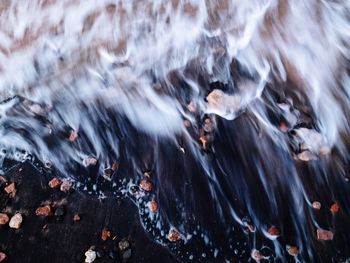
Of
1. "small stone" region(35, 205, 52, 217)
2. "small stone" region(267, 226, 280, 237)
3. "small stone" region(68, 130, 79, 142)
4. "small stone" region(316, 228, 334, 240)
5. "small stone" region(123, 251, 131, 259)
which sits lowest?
"small stone" region(316, 228, 334, 240)

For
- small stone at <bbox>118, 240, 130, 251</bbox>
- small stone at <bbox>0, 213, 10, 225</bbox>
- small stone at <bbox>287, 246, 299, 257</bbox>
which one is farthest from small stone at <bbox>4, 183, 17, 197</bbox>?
small stone at <bbox>287, 246, 299, 257</bbox>

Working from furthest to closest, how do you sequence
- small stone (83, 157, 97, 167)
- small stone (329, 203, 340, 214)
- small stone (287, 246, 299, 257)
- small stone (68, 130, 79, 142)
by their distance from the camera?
small stone (68, 130, 79, 142), small stone (83, 157, 97, 167), small stone (329, 203, 340, 214), small stone (287, 246, 299, 257)

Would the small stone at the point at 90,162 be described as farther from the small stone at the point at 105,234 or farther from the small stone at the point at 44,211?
the small stone at the point at 105,234

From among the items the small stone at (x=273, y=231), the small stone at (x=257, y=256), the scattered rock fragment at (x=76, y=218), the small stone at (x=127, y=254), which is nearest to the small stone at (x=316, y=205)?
the small stone at (x=273, y=231)

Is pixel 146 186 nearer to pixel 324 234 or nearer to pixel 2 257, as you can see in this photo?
pixel 2 257

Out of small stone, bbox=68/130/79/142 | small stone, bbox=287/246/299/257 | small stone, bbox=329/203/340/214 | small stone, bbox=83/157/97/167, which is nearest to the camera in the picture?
small stone, bbox=287/246/299/257

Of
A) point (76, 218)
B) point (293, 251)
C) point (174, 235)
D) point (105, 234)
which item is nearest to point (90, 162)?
point (76, 218)

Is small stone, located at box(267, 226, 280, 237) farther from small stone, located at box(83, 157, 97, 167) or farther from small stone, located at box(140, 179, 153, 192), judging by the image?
small stone, located at box(83, 157, 97, 167)
